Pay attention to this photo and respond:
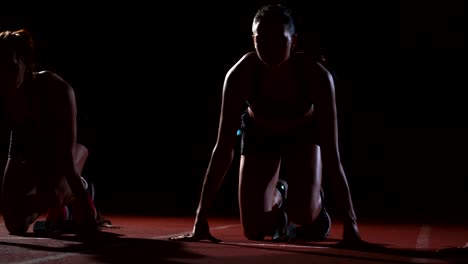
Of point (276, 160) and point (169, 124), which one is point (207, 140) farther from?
point (276, 160)

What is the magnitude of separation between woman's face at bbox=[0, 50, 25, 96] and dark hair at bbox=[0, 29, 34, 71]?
0.11 feet

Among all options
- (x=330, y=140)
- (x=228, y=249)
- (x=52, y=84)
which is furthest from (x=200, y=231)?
(x=52, y=84)

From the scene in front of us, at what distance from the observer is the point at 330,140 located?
435 cm

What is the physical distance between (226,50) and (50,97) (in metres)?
5.88

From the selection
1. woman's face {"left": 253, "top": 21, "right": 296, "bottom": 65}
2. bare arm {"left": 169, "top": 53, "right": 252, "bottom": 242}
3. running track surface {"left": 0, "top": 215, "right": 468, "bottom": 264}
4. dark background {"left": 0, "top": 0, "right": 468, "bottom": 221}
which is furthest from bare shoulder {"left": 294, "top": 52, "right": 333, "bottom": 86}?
dark background {"left": 0, "top": 0, "right": 468, "bottom": 221}

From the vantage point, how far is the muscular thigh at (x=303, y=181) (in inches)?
182

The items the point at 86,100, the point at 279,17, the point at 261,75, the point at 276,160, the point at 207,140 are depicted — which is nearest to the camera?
the point at 279,17

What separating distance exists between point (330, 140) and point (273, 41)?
0.69 metres

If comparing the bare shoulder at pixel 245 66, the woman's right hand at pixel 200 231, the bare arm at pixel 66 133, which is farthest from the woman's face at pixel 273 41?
the bare arm at pixel 66 133

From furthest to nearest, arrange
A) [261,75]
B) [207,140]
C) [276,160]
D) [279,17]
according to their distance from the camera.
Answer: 1. [207,140]
2. [276,160]
3. [261,75]
4. [279,17]

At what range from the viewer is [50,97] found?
16.0 ft

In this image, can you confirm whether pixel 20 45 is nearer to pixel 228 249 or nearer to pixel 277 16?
pixel 277 16

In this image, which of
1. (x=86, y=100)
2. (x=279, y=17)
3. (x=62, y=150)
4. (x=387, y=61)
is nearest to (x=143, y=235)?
(x=62, y=150)

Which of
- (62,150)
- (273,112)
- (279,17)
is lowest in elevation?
(62,150)
